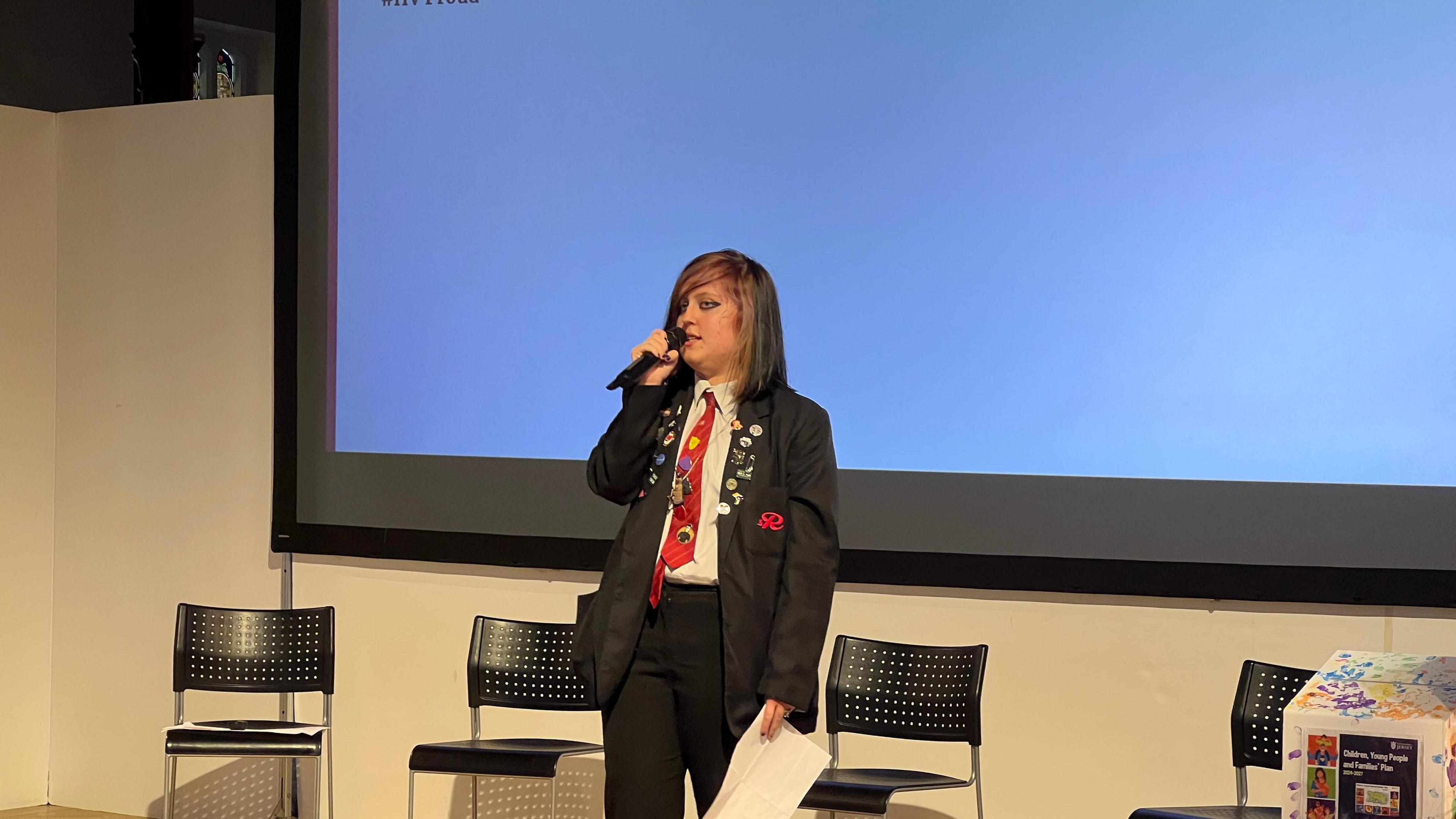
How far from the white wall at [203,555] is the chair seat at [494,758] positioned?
547 mm

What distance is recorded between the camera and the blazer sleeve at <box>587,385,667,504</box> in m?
2.50

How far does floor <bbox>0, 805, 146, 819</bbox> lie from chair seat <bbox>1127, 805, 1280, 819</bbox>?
359cm

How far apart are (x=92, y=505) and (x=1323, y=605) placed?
165 inches

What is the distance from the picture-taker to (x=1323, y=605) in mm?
3750

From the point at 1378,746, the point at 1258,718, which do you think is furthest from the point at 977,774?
the point at 1378,746

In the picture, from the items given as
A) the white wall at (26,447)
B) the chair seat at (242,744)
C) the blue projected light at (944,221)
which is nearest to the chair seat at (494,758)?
the chair seat at (242,744)

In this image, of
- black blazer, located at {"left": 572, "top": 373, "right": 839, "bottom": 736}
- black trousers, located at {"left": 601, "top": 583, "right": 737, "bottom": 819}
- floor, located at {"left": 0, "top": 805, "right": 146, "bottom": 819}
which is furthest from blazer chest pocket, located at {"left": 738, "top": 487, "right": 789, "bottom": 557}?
floor, located at {"left": 0, "top": 805, "right": 146, "bottom": 819}

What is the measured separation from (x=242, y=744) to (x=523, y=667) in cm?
83

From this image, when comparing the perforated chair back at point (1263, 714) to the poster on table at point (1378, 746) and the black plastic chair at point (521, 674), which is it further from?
the poster on table at point (1378, 746)

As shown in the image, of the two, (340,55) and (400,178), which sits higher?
(340,55)

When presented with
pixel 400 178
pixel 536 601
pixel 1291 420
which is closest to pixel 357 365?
pixel 400 178

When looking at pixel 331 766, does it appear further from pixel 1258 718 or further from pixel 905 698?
pixel 1258 718

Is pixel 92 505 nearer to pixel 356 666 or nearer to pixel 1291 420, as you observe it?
pixel 356 666

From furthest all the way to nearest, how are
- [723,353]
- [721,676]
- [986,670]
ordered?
[986,670] → [723,353] → [721,676]
